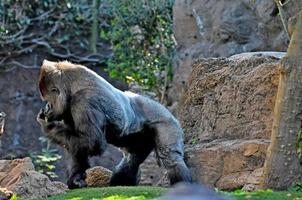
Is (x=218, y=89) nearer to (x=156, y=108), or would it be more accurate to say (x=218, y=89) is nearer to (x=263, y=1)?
(x=156, y=108)

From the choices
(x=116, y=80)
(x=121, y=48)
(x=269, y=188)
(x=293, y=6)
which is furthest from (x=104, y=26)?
(x=269, y=188)

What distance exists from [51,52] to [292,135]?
11222mm

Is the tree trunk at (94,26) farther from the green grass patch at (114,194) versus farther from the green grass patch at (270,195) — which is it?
the green grass patch at (270,195)

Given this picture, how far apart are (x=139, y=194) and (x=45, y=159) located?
825 centimetres

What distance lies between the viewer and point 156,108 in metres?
9.19

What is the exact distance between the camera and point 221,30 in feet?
42.6

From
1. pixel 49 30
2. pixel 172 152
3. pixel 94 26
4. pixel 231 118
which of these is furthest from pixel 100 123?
pixel 49 30

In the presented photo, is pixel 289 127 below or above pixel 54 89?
below

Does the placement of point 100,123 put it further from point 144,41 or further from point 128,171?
point 144,41

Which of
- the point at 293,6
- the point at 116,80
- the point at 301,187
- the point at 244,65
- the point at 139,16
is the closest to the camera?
the point at 301,187

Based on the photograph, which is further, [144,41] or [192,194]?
[144,41]

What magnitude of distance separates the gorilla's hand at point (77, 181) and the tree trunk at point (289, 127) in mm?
2062

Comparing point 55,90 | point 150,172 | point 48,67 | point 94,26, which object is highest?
point 94,26

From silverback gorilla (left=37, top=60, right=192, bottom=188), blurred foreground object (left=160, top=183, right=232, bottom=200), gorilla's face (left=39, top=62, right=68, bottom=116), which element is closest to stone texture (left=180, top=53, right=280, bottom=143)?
silverback gorilla (left=37, top=60, right=192, bottom=188)
